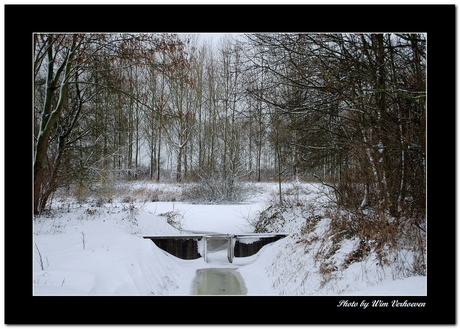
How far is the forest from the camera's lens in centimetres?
545

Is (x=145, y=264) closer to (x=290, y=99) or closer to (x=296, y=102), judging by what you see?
(x=296, y=102)

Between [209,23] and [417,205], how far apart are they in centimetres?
371

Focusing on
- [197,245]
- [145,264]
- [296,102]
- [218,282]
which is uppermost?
[296,102]

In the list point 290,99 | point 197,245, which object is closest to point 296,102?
point 290,99

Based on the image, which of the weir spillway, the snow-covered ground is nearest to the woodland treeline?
the snow-covered ground

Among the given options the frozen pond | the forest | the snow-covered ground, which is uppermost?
the forest

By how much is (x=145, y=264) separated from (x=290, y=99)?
4662 mm

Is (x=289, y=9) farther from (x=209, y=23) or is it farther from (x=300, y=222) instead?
(x=300, y=222)

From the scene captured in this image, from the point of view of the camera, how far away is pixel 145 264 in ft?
21.2

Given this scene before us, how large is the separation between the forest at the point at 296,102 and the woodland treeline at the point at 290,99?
29 mm

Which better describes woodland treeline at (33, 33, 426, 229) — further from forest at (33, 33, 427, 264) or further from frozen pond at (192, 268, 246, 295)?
frozen pond at (192, 268, 246, 295)

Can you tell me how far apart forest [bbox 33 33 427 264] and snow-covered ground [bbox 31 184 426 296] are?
86 cm

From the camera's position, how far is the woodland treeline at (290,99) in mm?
5500
